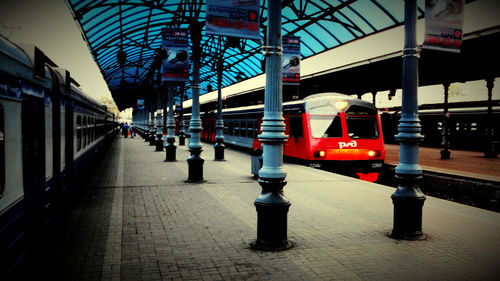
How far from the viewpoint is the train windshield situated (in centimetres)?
1264

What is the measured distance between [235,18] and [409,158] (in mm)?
3565

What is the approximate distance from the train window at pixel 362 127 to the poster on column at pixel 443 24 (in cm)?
704

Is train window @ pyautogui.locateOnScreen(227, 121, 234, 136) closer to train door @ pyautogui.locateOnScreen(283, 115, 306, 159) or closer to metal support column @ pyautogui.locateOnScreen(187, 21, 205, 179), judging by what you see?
train door @ pyautogui.locateOnScreen(283, 115, 306, 159)

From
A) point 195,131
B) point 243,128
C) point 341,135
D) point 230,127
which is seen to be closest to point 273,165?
point 195,131

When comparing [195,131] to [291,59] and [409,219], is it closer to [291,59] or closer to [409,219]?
[291,59]

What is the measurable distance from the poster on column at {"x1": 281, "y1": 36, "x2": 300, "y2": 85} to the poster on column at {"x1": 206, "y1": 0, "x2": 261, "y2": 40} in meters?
6.52

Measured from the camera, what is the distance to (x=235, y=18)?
21.4 feet

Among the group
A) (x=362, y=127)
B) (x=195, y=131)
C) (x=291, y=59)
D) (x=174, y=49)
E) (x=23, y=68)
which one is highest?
(x=174, y=49)

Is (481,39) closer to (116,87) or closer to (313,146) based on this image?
(313,146)

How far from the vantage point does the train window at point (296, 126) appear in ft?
43.7

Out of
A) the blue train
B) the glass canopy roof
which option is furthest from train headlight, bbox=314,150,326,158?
the blue train

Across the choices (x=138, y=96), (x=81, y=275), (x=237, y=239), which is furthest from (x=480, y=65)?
(x=138, y=96)

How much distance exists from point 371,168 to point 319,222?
21.9ft

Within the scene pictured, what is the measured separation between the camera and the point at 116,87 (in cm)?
4444
